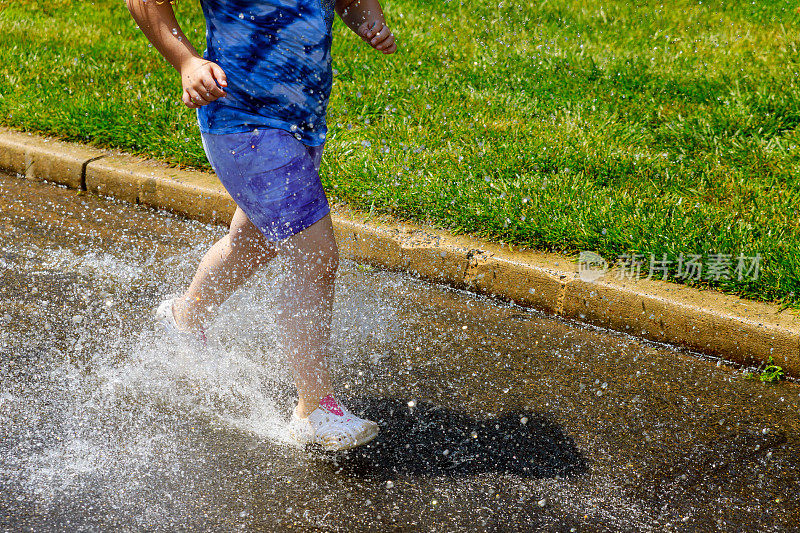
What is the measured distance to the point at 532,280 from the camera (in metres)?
3.83

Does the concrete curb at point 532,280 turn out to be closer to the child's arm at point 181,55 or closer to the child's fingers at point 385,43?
the child's fingers at point 385,43

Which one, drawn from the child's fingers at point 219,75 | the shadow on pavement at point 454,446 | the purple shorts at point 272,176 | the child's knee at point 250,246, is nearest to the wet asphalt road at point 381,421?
the shadow on pavement at point 454,446

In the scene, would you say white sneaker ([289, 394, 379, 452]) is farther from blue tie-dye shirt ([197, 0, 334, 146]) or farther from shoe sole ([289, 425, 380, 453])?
blue tie-dye shirt ([197, 0, 334, 146])

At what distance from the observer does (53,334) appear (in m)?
3.38

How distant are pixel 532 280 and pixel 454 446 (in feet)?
3.95

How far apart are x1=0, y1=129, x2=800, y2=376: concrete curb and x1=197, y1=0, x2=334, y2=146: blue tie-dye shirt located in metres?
1.57

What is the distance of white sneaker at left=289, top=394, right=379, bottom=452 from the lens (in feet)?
8.81

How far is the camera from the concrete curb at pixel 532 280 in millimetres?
3449

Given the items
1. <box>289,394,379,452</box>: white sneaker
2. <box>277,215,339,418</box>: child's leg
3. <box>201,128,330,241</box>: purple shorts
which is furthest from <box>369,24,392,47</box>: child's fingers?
<box>289,394,379,452</box>: white sneaker

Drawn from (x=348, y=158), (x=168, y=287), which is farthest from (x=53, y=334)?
(x=348, y=158)

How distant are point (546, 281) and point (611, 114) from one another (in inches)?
69.6

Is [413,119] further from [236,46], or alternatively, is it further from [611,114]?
[236,46]

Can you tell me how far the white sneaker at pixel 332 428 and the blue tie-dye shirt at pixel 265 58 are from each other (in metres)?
0.82

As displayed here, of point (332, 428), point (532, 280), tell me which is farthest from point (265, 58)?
point (532, 280)
